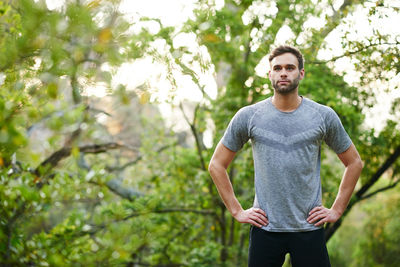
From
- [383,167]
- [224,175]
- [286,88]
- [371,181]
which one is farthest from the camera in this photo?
[371,181]

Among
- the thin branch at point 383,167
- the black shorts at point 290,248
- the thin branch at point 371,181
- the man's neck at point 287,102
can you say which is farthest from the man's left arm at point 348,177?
the thin branch at point 383,167

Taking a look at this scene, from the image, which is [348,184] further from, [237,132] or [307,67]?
[307,67]

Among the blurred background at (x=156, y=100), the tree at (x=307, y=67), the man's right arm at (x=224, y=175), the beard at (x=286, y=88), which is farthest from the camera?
the tree at (x=307, y=67)

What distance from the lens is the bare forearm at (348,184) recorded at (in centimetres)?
254

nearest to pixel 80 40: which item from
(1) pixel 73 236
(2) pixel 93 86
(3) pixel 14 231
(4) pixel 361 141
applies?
(2) pixel 93 86

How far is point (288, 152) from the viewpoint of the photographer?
7.84 ft

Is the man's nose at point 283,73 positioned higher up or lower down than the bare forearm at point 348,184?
higher up

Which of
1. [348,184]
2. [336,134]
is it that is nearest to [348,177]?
[348,184]

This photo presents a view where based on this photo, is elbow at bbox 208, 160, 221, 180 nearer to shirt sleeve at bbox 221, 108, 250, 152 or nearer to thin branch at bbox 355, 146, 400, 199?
shirt sleeve at bbox 221, 108, 250, 152

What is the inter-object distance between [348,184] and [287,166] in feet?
1.49

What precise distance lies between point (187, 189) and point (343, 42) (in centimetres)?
464

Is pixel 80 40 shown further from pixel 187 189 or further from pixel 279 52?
pixel 187 189

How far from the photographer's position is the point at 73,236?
184 inches

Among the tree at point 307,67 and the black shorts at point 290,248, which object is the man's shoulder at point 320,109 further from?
the tree at point 307,67
